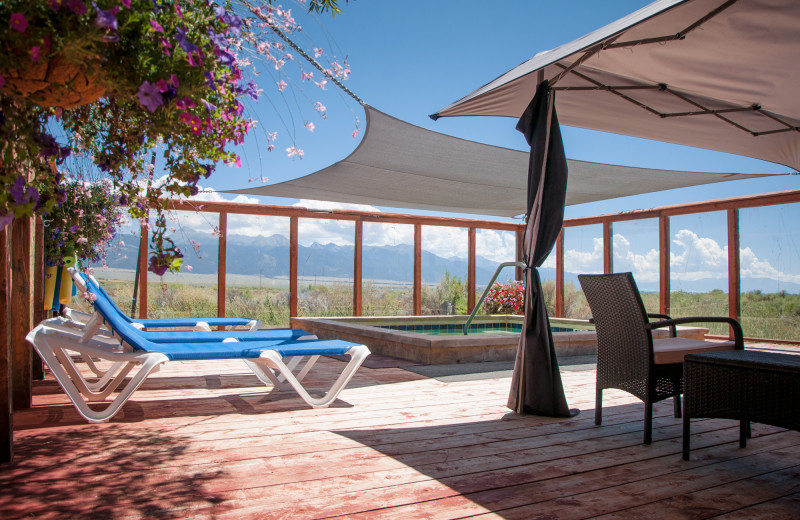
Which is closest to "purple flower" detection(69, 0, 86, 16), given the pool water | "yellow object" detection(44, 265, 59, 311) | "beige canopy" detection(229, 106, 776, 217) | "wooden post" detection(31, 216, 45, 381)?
"beige canopy" detection(229, 106, 776, 217)

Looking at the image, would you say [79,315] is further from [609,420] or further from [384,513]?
[609,420]

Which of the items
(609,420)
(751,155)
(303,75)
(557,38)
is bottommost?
(609,420)

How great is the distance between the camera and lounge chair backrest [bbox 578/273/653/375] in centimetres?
273

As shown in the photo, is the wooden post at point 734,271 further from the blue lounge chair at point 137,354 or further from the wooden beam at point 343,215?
the blue lounge chair at point 137,354

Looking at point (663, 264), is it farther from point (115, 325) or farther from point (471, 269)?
point (115, 325)

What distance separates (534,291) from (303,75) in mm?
1920

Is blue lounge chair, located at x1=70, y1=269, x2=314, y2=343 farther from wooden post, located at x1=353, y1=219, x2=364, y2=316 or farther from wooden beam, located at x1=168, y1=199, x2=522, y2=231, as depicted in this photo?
wooden post, located at x1=353, y1=219, x2=364, y2=316

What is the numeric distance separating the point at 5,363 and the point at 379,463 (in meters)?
1.59

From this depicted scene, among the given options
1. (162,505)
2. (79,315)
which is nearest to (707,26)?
(162,505)

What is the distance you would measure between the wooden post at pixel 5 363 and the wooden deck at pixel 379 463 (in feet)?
0.30

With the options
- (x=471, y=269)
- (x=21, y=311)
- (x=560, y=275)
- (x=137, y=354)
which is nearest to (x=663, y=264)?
(x=560, y=275)

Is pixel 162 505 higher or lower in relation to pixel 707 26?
lower

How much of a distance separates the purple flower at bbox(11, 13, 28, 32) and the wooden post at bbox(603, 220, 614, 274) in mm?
8311

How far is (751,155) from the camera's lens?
5.07 m
